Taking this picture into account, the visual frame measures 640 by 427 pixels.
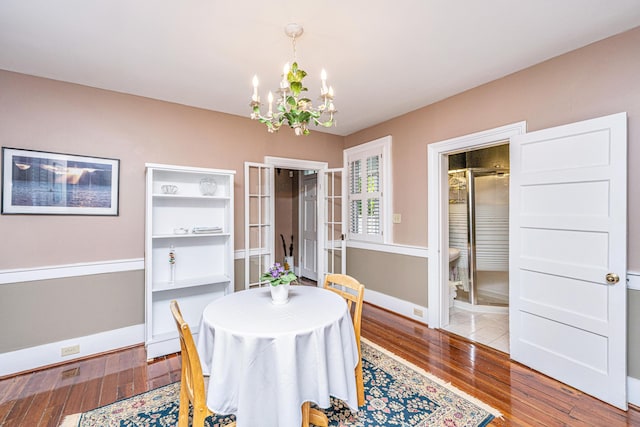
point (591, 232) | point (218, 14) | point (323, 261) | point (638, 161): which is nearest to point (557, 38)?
point (638, 161)

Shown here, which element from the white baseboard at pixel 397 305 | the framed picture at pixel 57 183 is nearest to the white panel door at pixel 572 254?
the white baseboard at pixel 397 305

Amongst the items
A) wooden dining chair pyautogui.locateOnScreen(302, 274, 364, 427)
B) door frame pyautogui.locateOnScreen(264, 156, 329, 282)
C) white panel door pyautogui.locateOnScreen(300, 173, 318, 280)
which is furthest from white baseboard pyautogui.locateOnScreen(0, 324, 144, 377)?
white panel door pyautogui.locateOnScreen(300, 173, 318, 280)

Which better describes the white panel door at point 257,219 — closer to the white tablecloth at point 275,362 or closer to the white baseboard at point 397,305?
the white baseboard at point 397,305

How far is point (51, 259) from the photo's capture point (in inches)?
103

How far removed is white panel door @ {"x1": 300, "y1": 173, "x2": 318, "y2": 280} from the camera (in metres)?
5.33

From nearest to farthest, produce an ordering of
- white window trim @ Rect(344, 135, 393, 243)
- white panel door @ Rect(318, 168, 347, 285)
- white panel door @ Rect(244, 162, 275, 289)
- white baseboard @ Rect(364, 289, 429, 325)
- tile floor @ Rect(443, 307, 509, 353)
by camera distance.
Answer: tile floor @ Rect(443, 307, 509, 353), white baseboard @ Rect(364, 289, 429, 325), white panel door @ Rect(244, 162, 275, 289), white window trim @ Rect(344, 135, 393, 243), white panel door @ Rect(318, 168, 347, 285)

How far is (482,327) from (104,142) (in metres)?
4.67

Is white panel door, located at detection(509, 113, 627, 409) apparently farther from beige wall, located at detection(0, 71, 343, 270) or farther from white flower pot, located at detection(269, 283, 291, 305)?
beige wall, located at detection(0, 71, 343, 270)

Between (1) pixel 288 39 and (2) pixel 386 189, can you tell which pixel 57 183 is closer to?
(1) pixel 288 39

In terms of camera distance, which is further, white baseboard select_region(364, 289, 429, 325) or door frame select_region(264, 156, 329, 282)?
door frame select_region(264, 156, 329, 282)

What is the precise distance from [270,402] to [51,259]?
261cm

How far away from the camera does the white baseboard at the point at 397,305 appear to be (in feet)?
11.4

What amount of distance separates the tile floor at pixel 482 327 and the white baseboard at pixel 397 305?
1.01 feet

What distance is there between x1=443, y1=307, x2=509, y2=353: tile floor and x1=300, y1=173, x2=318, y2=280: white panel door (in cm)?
246
